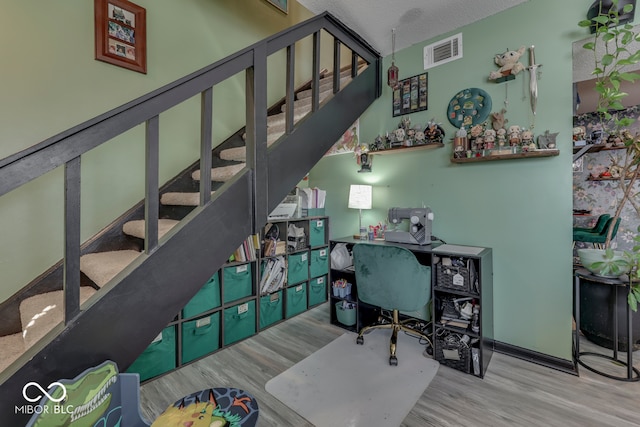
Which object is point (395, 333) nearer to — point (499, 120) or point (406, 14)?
point (499, 120)

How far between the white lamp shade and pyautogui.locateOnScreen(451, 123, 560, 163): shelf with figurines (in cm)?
83

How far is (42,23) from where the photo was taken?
1705mm

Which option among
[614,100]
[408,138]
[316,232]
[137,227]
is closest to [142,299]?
[137,227]

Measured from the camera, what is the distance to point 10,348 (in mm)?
1334

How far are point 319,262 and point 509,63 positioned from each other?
2474 millimetres

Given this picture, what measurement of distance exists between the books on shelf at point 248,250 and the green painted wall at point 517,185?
147cm

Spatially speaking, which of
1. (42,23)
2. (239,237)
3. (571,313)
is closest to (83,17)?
(42,23)

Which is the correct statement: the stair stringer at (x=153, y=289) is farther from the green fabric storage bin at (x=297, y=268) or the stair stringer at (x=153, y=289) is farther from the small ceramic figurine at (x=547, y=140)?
the small ceramic figurine at (x=547, y=140)

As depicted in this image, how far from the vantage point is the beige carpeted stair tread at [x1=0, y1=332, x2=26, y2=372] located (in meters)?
1.20

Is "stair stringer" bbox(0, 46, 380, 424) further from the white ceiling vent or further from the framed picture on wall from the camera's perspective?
the framed picture on wall

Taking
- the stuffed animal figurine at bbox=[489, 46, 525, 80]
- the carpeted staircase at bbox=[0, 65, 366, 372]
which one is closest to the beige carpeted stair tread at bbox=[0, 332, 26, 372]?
the carpeted staircase at bbox=[0, 65, 366, 372]

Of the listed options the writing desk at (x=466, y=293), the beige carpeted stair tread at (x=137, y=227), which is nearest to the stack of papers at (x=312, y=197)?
the writing desk at (x=466, y=293)

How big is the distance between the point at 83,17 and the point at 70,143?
1.66 meters

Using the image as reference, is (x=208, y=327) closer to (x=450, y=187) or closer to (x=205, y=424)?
(x=205, y=424)
